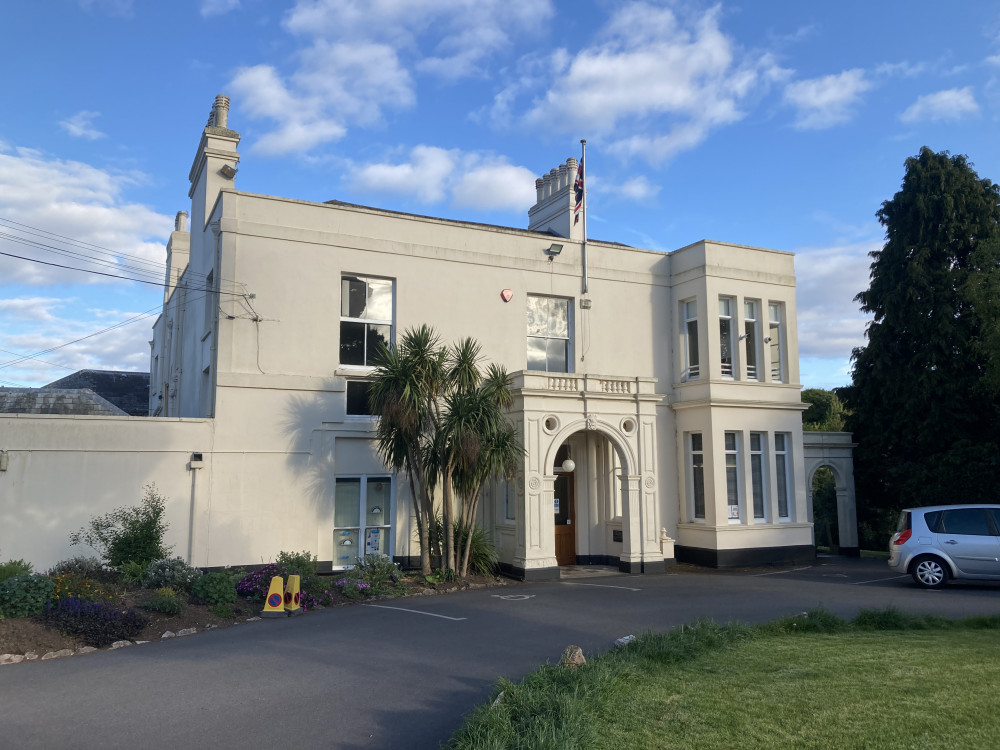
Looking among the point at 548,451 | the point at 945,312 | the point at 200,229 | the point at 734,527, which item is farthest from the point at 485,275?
the point at 945,312

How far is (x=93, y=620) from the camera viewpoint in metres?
10.7

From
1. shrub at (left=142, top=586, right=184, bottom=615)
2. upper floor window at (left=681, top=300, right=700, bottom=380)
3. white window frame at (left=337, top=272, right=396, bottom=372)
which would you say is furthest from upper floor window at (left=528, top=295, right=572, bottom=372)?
shrub at (left=142, top=586, right=184, bottom=615)

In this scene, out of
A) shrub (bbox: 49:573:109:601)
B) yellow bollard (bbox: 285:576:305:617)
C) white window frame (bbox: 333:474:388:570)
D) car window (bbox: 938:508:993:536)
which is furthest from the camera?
white window frame (bbox: 333:474:388:570)

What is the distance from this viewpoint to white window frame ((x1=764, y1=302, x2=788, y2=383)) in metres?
21.5

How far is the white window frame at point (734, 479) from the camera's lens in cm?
1989

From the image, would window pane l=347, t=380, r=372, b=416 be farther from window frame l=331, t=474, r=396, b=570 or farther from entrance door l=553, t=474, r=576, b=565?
entrance door l=553, t=474, r=576, b=565

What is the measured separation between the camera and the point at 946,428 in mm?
22953

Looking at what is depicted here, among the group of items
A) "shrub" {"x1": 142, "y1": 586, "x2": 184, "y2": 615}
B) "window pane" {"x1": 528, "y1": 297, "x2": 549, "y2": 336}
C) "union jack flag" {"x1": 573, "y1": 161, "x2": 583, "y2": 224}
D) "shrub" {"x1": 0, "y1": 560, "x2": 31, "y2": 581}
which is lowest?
"shrub" {"x1": 142, "y1": 586, "x2": 184, "y2": 615}

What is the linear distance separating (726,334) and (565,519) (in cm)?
697

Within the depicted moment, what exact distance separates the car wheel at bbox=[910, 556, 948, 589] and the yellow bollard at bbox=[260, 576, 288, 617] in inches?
482

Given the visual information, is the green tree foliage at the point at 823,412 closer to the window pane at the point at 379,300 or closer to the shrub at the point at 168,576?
the window pane at the point at 379,300

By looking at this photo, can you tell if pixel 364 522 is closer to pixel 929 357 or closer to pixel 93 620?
pixel 93 620

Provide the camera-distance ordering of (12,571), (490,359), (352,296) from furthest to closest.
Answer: (490,359), (352,296), (12,571)

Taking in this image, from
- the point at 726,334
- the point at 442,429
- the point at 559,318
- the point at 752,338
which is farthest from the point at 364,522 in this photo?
the point at 752,338
